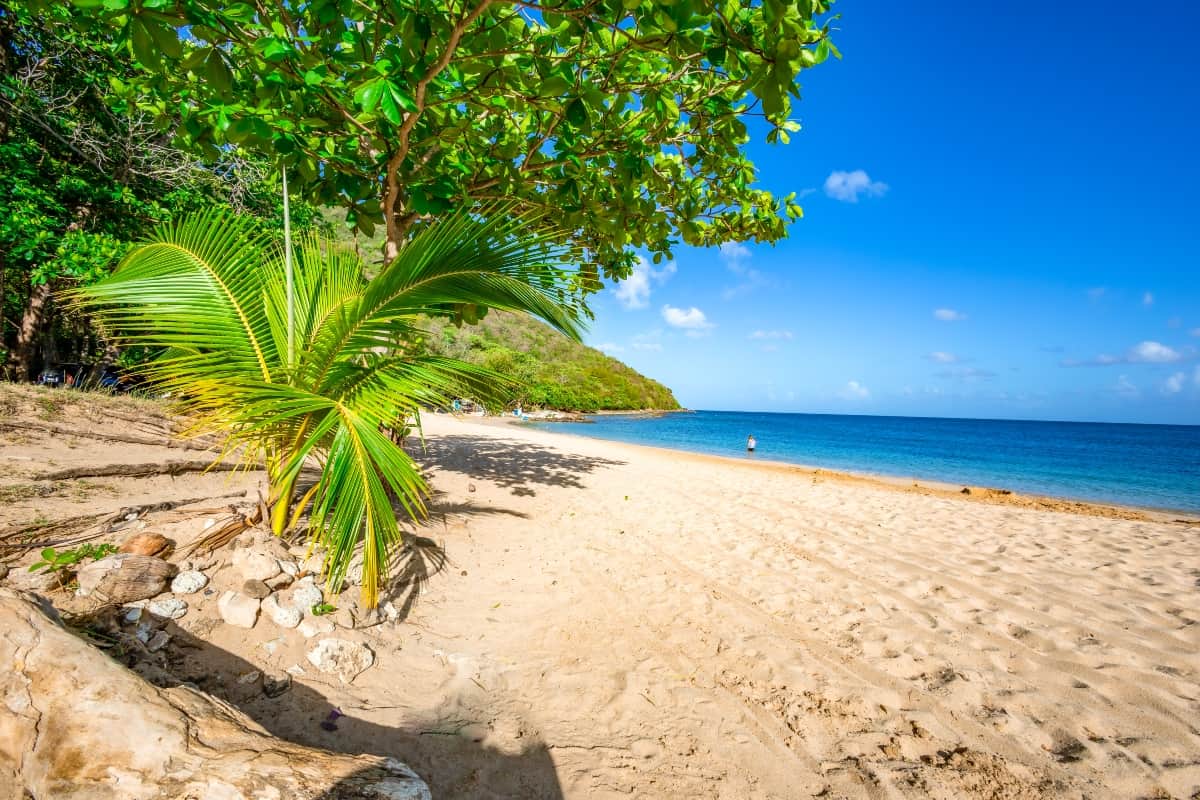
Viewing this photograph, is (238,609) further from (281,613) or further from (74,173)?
(74,173)

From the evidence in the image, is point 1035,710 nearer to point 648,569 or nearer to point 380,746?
point 648,569

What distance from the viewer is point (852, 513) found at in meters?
7.10

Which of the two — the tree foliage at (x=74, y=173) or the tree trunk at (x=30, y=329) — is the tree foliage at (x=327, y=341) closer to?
the tree foliage at (x=74, y=173)

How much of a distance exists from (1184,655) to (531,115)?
6.05 meters

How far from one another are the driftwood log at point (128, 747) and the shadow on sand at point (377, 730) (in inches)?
20.8

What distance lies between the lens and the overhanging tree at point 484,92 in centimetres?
237

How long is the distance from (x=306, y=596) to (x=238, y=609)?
31 cm

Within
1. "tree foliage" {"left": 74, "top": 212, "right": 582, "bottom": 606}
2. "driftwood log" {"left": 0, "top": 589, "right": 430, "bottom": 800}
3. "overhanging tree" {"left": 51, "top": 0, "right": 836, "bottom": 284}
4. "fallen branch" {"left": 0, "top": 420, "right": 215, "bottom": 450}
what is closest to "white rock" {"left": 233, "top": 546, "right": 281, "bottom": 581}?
"tree foliage" {"left": 74, "top": 212, "right": 582, "bottom": 606}

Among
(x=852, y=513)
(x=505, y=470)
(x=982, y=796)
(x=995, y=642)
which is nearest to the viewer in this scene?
(x=982, y=796)

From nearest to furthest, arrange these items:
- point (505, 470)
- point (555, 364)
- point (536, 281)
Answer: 1. point (536, 281)
2. point (505, 470)
3. point (555, 364)

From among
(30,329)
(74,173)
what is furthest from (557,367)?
(74,173)

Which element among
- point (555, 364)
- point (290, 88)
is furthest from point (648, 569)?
point (555, 364)

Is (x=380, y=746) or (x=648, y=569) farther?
(x=648, y=569)

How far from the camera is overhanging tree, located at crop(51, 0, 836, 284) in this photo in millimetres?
2367
